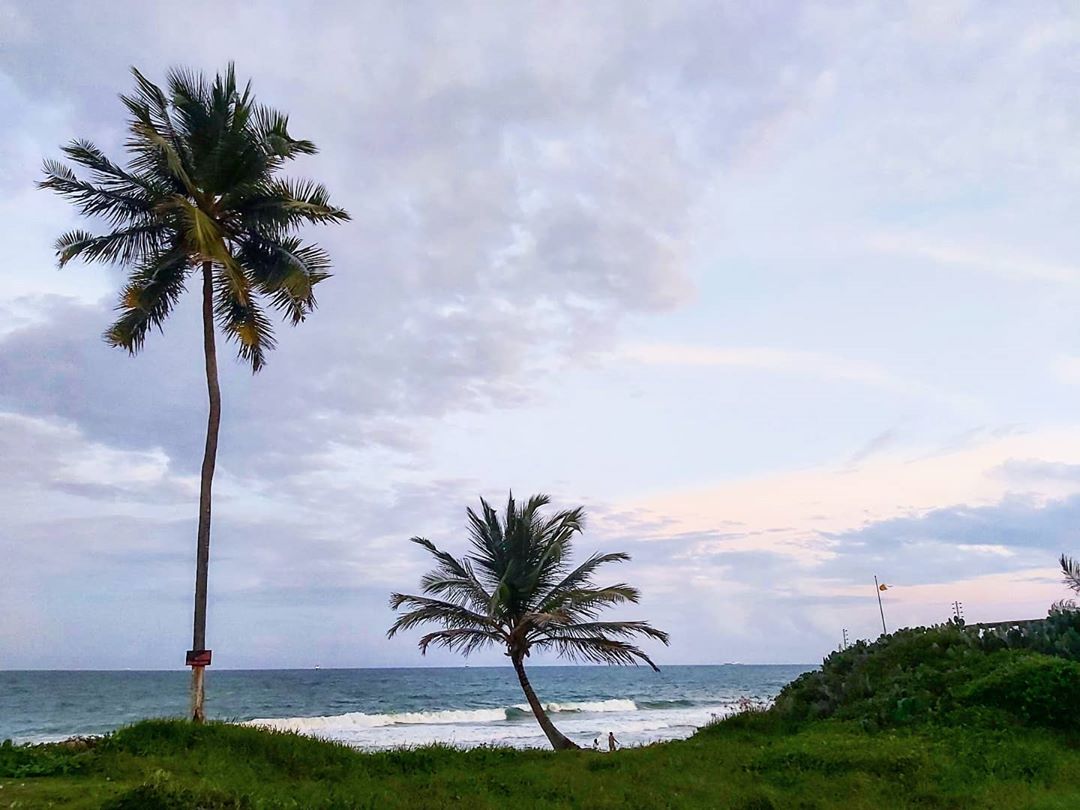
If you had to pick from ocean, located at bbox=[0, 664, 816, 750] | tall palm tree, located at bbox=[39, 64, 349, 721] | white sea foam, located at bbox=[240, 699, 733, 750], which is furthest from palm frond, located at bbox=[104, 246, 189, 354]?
white sea foam, located at bbox=[240, 699, 733, 750]

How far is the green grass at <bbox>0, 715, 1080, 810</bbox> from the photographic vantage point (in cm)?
912

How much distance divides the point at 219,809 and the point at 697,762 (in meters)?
7.90

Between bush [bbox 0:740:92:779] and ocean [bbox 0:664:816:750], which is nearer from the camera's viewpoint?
bush [bbox 0:740:92:779]

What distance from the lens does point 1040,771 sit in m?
11.0

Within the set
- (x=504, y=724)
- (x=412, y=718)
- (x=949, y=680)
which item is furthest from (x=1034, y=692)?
(x=412, y=718)

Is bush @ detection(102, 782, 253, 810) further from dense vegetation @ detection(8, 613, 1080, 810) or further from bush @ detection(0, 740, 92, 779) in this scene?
bush @ detection(0, 740, 92, 779)

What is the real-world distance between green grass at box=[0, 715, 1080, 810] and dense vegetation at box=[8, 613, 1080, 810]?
3 cm

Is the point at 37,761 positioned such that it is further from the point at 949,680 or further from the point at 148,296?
the point at 949,680

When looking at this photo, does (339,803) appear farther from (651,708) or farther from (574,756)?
(651,708)

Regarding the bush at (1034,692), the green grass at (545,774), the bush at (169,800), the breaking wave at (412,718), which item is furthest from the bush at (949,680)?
the breaking wave at (412,718)

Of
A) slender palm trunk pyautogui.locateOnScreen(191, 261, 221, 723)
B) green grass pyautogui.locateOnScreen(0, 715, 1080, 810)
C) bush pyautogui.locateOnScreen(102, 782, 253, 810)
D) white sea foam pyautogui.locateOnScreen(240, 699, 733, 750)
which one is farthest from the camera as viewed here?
white sea foam pyautogui.locateOnScreen(240, 699, 733, 750)

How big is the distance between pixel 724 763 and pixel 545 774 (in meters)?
2.94

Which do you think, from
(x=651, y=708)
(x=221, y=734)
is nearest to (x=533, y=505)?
(x=221, y=734)

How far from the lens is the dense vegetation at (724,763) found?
9492mm
